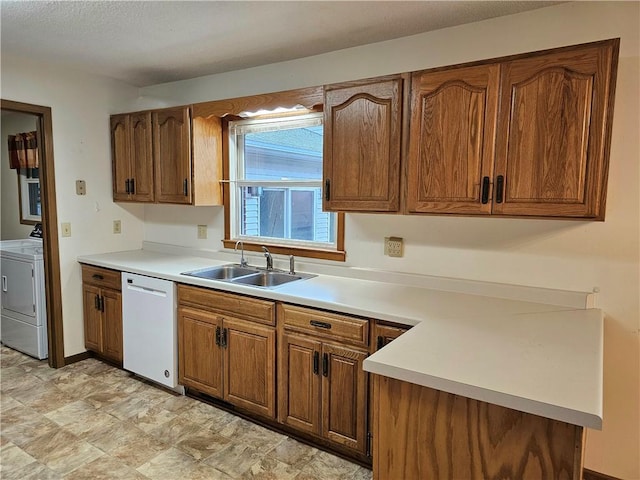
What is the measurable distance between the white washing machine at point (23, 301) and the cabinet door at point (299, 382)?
2.21m

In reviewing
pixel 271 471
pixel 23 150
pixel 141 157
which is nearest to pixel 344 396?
pixel 271 471

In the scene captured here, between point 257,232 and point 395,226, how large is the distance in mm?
1193

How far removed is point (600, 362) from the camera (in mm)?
1382

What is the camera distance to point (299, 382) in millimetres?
2273

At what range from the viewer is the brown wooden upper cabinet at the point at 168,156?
3025 millimetres

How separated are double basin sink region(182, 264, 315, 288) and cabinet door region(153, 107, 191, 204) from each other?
1.83 feet

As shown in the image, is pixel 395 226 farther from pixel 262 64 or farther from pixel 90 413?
pixel 90 413

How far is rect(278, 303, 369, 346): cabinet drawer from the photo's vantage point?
2.04 m

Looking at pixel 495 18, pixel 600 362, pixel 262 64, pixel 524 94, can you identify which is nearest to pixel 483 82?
pixel 524 94

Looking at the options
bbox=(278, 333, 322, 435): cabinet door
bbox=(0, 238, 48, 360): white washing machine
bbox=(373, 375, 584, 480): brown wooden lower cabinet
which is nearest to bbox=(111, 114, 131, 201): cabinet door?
bbox=(0, 238, 48, 360): white washing machine

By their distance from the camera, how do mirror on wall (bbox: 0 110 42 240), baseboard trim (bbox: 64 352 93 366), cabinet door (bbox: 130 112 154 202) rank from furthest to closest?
mirror on wall (bbox: 0 110 42 240)
baseboard trim (bbox: 64 352 93 366)
cabinet door (bbox: 130 112 154 202)

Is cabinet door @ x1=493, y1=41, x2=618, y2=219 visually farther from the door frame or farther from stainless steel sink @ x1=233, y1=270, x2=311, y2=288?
the door frame

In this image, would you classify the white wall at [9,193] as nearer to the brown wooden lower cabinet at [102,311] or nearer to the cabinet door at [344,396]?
the brown wooden lower cabinet at [102,311]

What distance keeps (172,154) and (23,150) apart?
8.03 ft
